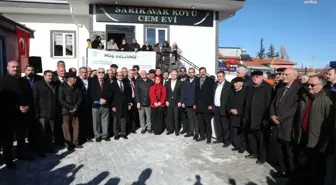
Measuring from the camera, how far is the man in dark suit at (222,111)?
730cm

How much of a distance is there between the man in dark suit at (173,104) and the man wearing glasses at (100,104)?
1.88 meters

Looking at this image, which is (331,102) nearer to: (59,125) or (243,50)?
(59,125)

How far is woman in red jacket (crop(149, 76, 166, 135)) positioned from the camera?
8.58 m

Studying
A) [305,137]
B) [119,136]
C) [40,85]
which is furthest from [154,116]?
[305,137]

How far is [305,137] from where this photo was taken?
15.7 ft

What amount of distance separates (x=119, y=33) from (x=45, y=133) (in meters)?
9.05

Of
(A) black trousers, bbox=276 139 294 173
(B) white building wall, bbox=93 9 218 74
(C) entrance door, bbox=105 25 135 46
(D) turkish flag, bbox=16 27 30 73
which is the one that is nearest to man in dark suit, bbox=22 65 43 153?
(D) turkish flag, bbox=16 27 30 73

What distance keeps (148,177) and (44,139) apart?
8.95ft

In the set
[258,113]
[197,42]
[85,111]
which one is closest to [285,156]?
[258,113]

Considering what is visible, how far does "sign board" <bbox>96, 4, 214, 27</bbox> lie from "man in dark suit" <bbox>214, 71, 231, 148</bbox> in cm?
799

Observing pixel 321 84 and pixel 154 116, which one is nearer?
pixel 321 84

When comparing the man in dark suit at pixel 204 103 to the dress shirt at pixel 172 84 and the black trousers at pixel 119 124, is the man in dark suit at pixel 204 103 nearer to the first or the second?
the dress shirt at pixel 172 84

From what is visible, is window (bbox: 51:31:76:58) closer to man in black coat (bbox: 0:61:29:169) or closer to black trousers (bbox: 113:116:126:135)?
black trousers (bbox: 113:116:126:135)

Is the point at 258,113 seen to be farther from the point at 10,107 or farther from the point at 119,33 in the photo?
the point at 119,33
